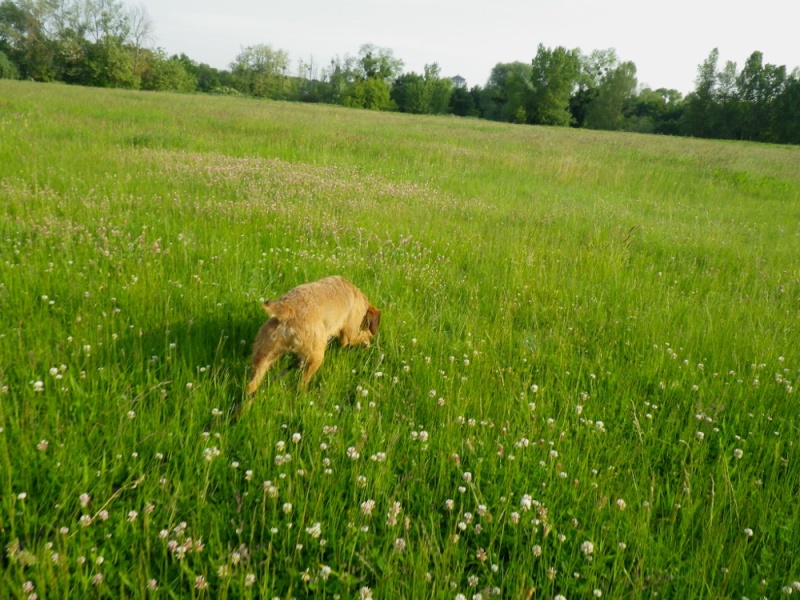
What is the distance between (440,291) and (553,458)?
2600mm

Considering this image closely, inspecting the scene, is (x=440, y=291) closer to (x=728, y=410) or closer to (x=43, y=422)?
(x=728, y=410)

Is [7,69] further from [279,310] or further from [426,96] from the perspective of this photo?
[279,310]

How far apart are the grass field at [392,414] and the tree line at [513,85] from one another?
76.8 meters

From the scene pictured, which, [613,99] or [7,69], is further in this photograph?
[613,99]

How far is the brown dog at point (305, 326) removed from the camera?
3059 mm

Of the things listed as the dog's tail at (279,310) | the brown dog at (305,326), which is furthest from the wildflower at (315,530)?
the dog's tail at (279,310)

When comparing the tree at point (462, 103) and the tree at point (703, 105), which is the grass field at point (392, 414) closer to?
the tree at point (703, 105)

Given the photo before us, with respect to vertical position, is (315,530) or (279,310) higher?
(279,310)

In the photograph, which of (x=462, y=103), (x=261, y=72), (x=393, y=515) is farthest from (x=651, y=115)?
(x=393, y=515)

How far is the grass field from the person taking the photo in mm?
2035

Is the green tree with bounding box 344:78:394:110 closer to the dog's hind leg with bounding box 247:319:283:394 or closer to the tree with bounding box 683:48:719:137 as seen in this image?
the tree with bounding box 683:48:719:137

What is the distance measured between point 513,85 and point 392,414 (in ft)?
291

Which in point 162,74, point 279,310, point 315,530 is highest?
point 162,74

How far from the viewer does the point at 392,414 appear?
3059 mm
